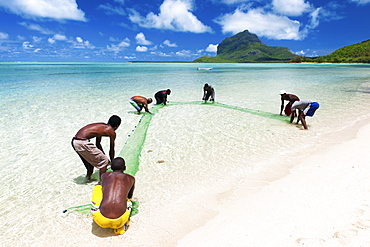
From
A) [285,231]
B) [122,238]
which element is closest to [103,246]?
[122,238]

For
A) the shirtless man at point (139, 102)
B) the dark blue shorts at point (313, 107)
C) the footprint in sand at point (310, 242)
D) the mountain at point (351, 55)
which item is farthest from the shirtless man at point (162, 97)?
the mountain at point (351, 55)

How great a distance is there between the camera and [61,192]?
4.65 metres

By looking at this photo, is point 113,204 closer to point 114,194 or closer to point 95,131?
point 114,194

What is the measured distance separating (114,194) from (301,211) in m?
2.82

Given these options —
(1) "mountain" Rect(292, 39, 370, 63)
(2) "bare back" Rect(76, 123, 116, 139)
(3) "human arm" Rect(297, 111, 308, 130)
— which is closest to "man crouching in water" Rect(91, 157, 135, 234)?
(2) "bare back" Rect(76, 123, 116, 139)

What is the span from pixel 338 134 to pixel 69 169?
320 inches

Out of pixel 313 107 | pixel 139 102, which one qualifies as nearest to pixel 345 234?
pixel 313 107

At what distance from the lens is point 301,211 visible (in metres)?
3.54

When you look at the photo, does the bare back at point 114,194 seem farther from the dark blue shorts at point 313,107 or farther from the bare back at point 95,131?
the dark blue shorts at point 313,107

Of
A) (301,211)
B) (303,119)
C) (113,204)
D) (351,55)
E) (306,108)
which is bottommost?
(301,211)

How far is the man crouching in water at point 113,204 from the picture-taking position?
320cm

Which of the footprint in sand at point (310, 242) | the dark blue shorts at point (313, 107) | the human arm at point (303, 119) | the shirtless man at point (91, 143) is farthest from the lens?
the human arm at point (303, 119)

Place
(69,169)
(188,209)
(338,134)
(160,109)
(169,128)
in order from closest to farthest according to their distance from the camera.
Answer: (188,209), (69,169), (338,134), (169,128), (160,109)

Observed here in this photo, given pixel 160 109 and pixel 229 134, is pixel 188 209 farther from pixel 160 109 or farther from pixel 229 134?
pixel 160 109
